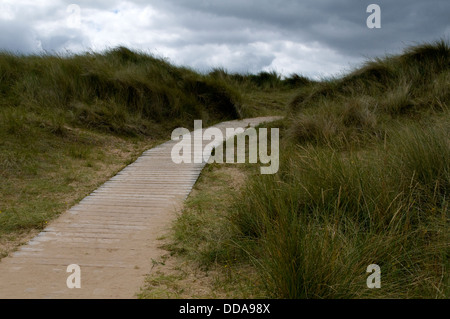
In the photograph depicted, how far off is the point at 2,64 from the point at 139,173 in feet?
20.2

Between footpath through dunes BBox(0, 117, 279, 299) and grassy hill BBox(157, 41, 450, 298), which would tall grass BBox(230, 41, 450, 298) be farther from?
footpath through dunes BBox(0, 117, 279, 299)

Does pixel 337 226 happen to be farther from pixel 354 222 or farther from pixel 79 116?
pixel 79 116

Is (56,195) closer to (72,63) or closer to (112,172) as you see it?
(112,172)

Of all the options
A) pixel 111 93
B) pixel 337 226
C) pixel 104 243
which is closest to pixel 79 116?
pixel 111 93

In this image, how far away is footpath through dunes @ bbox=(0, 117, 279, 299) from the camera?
343 cm

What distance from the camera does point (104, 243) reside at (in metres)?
4.37

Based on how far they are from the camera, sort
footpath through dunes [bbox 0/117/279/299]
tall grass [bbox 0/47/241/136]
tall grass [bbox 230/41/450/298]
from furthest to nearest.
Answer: tall grass [bbox 0/47/241/136]
footpath through dunes [bbox 0/117/279/299]
tall grass [bbox 230/41/450/298]

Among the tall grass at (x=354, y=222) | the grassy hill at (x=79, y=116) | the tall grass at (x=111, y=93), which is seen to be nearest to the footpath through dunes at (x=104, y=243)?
the grassy hill at (x=79, y=116)

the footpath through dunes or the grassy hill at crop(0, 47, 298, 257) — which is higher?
the grassy hill at crop(0, 47, 298, 257)

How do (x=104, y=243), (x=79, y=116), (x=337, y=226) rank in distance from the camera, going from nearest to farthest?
(x=337, y=226) → (x=104, y=243) → (x=79, y=116)

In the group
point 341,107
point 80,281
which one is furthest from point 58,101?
point 80,281

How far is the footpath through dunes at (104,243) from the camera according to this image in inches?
135

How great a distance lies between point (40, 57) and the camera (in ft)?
40.5

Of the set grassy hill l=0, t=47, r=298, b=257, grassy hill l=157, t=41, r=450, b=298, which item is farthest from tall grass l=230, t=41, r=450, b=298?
grassy hill l=0, t=47, r=298, b=257
